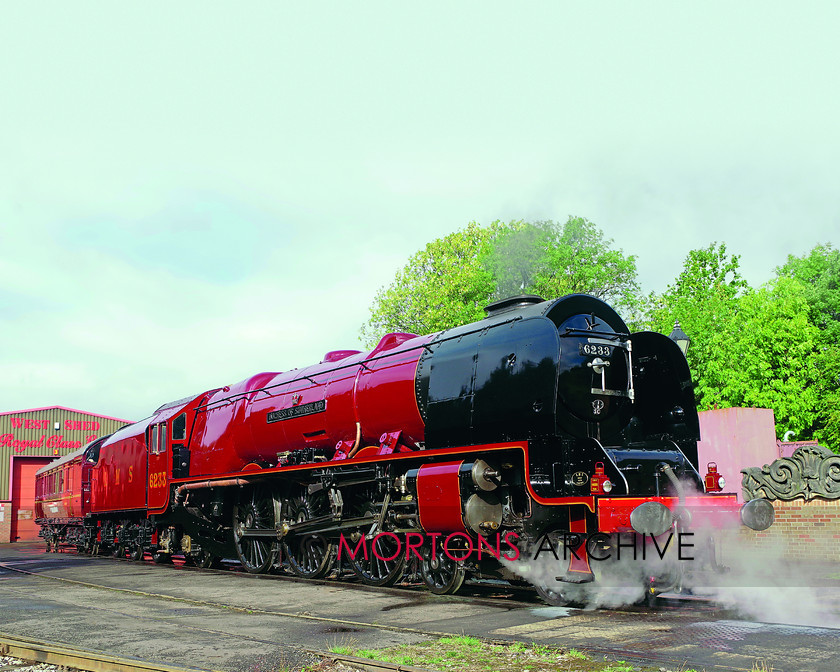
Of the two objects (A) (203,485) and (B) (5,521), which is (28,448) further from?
(A) (203,485)

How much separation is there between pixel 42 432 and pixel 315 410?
31259 millimetres

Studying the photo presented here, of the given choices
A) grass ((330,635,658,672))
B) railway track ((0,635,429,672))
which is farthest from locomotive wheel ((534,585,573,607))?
railway track ((0,635,429,672))

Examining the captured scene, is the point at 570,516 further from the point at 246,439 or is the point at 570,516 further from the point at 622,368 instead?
the point at 246,439

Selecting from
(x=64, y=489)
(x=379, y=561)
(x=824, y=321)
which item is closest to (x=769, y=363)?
(x=824, y=321)

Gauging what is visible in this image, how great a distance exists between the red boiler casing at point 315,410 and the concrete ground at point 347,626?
90.8 inches

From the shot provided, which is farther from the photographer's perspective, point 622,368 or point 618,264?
point 618,264

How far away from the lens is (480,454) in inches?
378

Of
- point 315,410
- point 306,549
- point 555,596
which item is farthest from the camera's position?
point 306,549

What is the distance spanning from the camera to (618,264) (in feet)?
102

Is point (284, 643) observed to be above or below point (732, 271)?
below

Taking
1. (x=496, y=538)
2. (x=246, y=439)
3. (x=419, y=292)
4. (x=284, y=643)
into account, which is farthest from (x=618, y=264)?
(x=284, y=643)

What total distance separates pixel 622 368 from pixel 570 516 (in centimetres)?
205

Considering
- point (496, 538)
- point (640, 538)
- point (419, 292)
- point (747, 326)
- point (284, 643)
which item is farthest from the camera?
point (419, 292)

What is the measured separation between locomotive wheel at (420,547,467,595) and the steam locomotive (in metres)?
0.03
